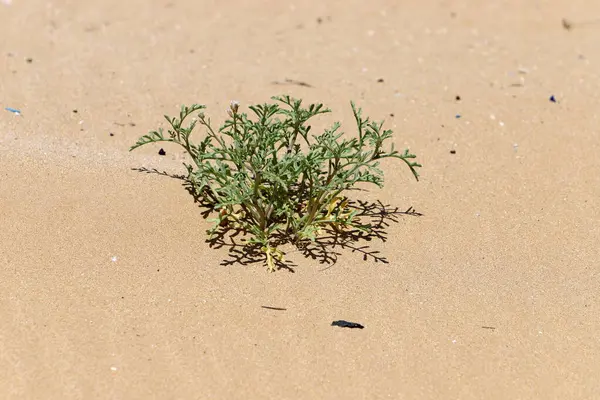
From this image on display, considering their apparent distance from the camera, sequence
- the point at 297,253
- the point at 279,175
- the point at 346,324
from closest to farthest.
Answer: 1. the point at 346,324
2. the point at 279,175
3. the point at 297,253

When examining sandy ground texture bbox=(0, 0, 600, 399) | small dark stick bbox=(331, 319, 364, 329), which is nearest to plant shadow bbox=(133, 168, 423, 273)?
sandy ground texture bbox=(0, 0, 600, 399)

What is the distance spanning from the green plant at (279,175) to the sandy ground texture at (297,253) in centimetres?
17

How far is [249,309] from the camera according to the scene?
3.52 meters

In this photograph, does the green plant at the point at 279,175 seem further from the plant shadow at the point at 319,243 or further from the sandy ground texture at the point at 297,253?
the sandy ground texture at the point at 297,253

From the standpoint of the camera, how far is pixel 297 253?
12.8ft

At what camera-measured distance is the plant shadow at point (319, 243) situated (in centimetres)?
385

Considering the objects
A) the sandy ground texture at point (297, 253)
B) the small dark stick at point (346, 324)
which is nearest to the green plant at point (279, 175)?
the sandy ground texture at point (297, 253)

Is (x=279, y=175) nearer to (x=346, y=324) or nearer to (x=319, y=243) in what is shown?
(x=319, y=243)

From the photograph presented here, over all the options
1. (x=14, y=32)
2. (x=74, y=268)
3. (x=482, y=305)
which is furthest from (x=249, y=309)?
(x=14, y=32)

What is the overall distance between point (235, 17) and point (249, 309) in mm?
4267

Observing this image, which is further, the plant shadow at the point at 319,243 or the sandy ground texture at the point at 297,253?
the plant shadow at the point at 319,243

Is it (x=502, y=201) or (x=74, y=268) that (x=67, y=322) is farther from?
(x=502, y=201)

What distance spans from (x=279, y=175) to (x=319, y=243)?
0.53 meters

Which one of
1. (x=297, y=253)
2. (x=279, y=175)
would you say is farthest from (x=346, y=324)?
(x=279, y=175)
